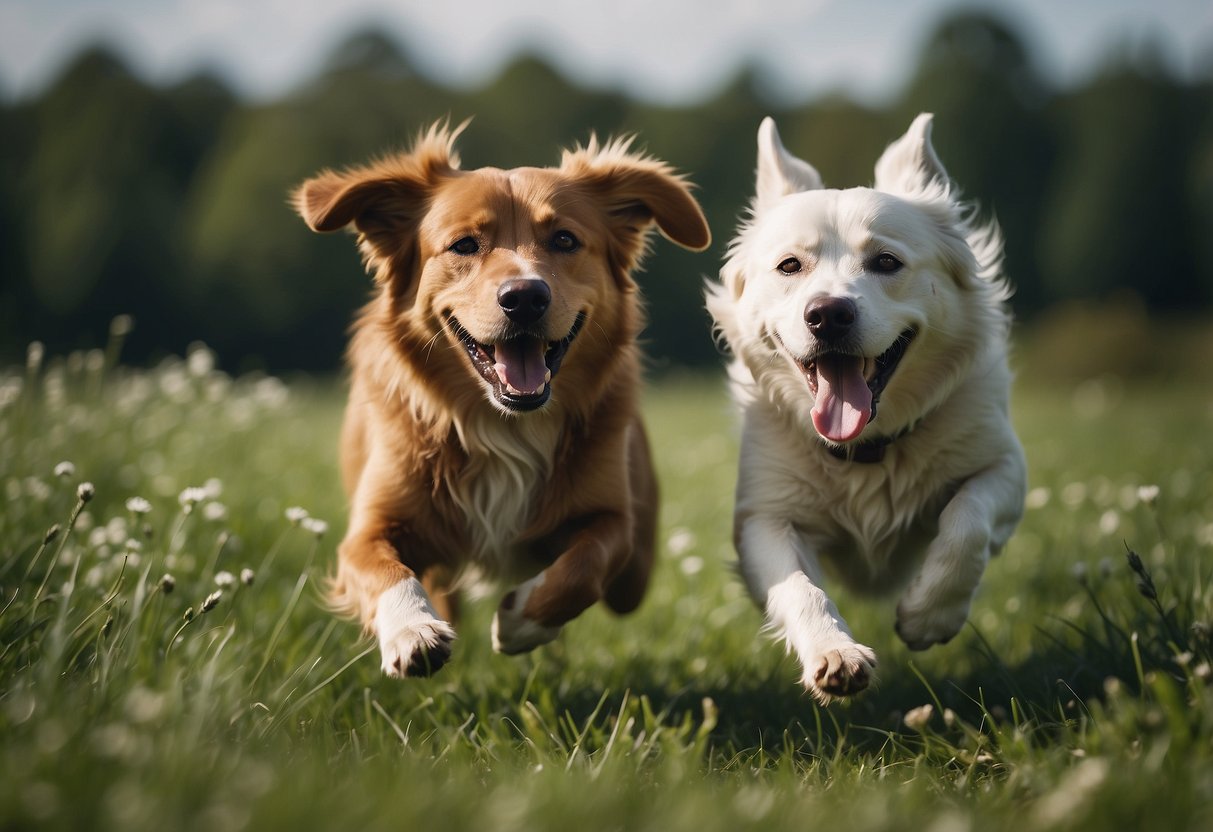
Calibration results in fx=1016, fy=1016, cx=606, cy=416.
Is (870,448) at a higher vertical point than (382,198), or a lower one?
lower

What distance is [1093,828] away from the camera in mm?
1783

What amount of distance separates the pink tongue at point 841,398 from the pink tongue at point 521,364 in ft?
2.92

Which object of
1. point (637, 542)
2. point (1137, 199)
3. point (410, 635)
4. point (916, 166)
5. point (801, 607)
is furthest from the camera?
point (1137, 199)

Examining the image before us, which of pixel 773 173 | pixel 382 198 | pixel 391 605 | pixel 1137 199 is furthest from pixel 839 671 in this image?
pixel 1137 199

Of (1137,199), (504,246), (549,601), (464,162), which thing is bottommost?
(464,162)

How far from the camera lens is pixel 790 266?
10.9 ft

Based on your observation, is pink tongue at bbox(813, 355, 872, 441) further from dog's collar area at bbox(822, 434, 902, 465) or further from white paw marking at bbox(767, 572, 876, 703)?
white paw marking at bbox(767, 572, 876, 703)

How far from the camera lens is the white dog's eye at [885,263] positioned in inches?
127

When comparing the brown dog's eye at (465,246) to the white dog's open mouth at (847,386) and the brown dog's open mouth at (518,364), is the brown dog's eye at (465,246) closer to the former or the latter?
the brown dog's open mouth at (518,364)

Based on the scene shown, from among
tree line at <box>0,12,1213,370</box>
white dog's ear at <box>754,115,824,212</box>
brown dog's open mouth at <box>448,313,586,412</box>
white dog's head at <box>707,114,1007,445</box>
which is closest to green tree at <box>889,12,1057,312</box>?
tree line at <box>0,12,1213,370</box>

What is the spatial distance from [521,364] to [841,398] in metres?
1.03

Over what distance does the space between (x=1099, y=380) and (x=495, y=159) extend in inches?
609

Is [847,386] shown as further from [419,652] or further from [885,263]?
[419,652]

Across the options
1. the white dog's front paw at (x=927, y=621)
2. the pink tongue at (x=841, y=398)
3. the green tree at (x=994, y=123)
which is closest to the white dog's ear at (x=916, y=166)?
the pink tongue at (x=841, y=398)
